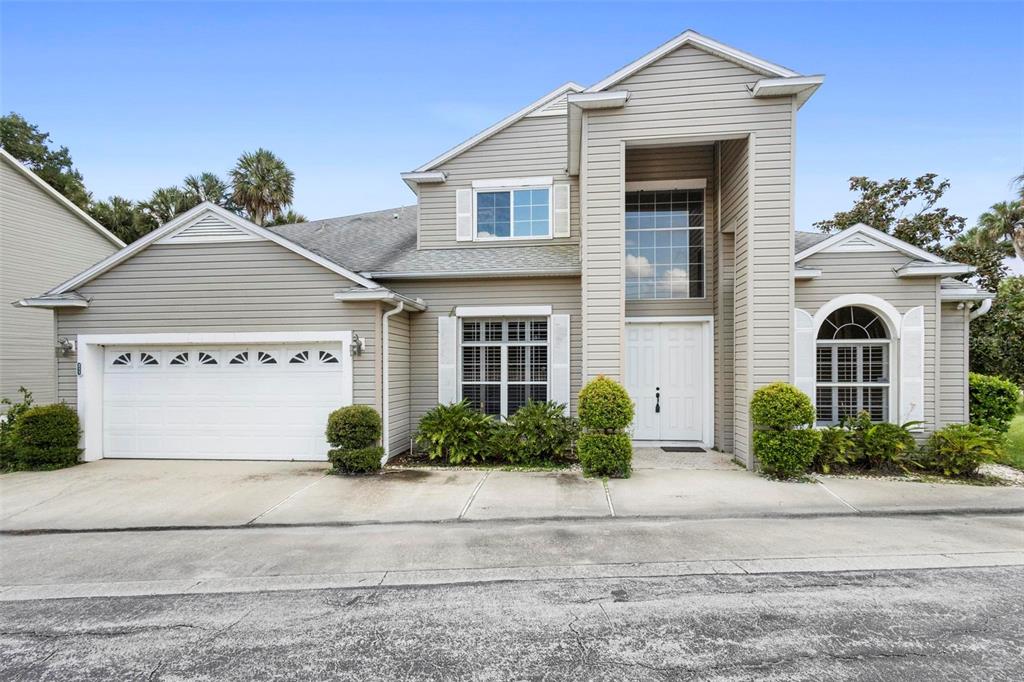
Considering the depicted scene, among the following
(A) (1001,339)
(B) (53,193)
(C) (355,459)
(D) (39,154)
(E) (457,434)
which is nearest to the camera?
(C) (355,459)

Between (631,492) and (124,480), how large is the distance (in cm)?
759

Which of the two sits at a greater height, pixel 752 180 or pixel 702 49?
pixel 702 49

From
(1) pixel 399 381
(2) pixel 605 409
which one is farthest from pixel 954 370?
(1) pixel 399 381

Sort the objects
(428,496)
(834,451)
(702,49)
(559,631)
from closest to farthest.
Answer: (559,631), (428,496), (834,451), (702,49)

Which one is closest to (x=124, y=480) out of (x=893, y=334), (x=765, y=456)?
(x=765, y=456)

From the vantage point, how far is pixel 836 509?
540cm

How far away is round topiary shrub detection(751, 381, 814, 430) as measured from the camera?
653cm

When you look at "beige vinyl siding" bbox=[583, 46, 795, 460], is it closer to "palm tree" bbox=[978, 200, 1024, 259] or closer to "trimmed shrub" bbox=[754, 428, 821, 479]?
"trimmed shrub" bbox=[754, 428, 821, 479]

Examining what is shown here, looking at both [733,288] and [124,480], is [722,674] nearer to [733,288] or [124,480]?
[733,288]

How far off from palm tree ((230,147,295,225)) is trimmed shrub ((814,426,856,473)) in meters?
21.0

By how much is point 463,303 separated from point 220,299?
169 inches

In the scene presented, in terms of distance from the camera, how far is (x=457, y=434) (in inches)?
305

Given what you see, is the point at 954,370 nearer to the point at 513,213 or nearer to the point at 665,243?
the point at 665,243

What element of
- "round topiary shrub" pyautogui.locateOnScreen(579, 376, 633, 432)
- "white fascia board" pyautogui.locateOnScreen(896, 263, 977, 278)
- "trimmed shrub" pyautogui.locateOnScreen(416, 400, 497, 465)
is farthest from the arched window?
"trimmed shrub" pyautogui.locateOnScreen(416, 400, 497, 465)
